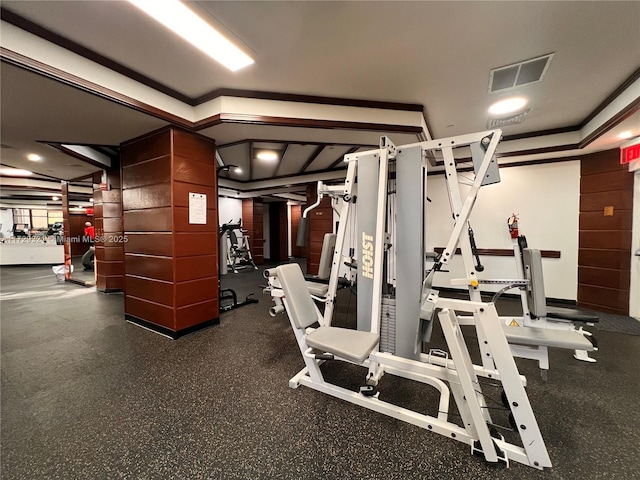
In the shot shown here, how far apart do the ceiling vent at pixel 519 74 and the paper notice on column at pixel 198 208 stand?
3.49m

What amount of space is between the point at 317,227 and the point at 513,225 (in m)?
4.34

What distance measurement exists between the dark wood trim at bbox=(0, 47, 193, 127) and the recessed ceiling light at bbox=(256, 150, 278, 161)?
203cm

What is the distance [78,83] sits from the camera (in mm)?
2055

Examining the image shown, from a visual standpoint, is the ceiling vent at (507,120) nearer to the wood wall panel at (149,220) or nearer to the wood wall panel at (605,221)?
the wood wall panel at (605,221)

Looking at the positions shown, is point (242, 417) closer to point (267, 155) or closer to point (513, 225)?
point (267, 155)

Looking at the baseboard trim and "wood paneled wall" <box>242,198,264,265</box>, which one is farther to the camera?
"wood paneled wall" <box>242,198,264,265</box>

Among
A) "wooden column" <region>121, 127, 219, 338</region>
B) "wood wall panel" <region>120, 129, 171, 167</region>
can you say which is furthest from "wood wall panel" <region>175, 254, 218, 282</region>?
"wood wall panel" <region>120, 129, 171, 167</region>

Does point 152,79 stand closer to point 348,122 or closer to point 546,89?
point 348,122

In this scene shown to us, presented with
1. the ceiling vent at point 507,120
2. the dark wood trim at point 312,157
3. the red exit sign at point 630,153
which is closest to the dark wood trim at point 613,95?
the red exit sign at point 630,153

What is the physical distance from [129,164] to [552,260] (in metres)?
6.94

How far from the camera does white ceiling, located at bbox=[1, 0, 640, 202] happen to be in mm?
1703

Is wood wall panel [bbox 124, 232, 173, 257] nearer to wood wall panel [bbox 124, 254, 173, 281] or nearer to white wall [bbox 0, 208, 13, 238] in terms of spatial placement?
wood wall panel [bbox 124, 254, 173, 281]

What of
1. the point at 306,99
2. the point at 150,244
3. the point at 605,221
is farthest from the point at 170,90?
the point at 605,221

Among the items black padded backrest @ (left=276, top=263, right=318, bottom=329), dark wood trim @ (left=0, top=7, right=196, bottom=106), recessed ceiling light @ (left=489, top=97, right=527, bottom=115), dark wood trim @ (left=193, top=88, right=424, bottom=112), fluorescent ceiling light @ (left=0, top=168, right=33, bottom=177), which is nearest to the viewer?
dark wood trim @ (left=0, top=7, right=196, bottom=106)
